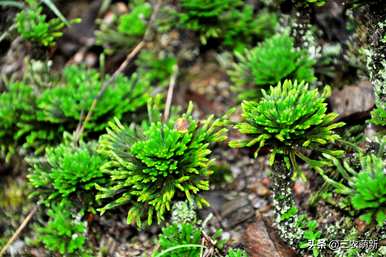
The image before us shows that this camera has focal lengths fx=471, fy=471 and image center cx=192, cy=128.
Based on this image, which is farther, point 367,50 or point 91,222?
point 91,222

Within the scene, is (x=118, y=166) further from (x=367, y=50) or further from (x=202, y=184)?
(x=367, y=50)

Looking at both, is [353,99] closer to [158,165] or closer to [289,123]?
[289,123]

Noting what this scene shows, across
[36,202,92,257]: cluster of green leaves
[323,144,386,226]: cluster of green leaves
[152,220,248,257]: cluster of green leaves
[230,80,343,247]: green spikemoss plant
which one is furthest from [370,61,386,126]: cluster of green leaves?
[36,202,92,257]: cluster of green leaves

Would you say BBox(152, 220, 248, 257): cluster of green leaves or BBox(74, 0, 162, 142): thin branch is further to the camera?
BBox(74, 0, 162, 142): thin branch

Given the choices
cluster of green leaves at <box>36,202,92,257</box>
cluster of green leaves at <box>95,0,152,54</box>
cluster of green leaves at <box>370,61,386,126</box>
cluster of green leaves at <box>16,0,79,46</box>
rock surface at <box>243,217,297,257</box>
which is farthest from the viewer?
cluster of green leaves at <box>95,0,152,54</box>

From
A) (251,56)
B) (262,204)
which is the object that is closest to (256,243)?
(262,204)

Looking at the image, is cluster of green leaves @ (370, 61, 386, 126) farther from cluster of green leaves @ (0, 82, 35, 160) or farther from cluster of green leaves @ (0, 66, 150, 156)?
cluster of green leaves @ (0, 82, 35, 160)
